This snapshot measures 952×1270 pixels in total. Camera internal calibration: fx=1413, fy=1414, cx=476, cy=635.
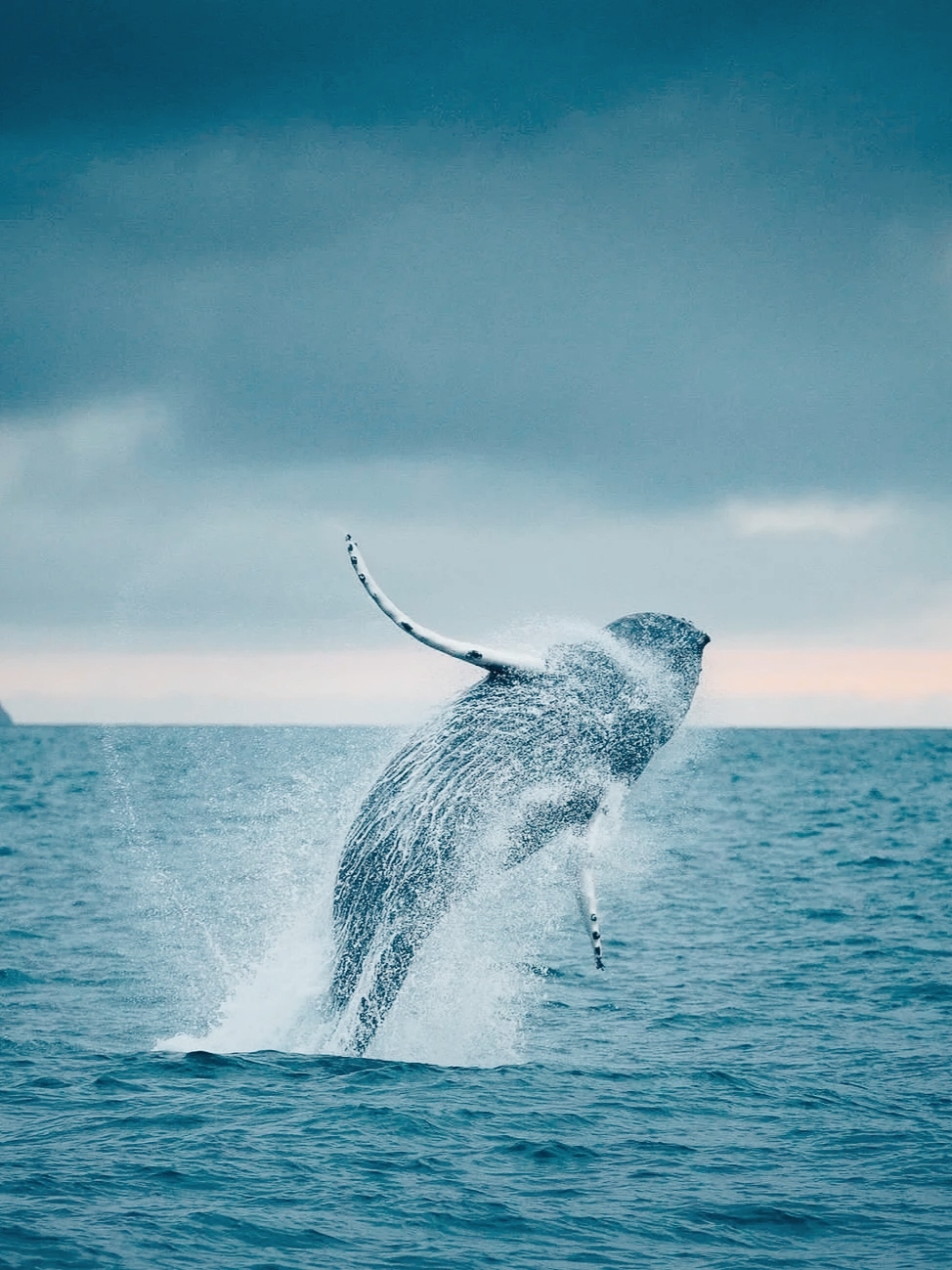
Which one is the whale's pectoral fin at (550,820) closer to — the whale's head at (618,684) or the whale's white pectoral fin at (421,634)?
the whale's head at (618,684)

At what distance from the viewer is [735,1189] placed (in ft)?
36.5

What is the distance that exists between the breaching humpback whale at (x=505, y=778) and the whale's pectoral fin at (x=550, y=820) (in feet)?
0.04

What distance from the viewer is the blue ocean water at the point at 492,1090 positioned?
33.3ft

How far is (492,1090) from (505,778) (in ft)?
11.4

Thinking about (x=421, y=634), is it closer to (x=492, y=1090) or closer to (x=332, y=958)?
(x=332, y=958)

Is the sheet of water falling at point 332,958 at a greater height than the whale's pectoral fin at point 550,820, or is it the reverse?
the whale's pectoral fin at point 550,820

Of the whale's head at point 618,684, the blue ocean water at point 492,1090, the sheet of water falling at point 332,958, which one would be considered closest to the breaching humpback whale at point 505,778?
the whale's head at point 618,684

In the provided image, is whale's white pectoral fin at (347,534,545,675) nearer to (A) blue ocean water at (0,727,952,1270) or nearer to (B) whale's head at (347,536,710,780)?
(B) whale's head at (347,536,710,780)

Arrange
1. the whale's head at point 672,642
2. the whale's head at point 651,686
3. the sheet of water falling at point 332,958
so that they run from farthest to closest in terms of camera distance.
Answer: the sheet of water falling at point 332,958
the whale's head at point 672,642
the whale's head at point 651,686

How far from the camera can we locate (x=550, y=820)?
12336 millimetres

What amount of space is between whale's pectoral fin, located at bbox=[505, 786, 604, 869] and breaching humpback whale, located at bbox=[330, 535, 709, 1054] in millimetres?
12

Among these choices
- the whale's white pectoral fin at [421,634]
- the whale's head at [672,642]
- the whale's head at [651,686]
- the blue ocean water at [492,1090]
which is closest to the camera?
the blue ocean water at [492,1090]

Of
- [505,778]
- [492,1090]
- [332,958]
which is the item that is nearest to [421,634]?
[505,778]

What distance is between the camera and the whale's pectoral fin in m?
12.3
